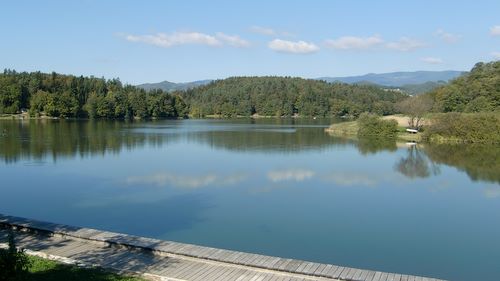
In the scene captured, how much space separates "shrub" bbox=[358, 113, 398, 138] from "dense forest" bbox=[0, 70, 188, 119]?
163 ft

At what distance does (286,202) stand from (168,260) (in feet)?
28.9

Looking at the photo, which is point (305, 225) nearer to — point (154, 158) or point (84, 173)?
point (84, 173)

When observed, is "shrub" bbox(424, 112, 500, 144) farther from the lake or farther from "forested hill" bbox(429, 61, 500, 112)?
the lake

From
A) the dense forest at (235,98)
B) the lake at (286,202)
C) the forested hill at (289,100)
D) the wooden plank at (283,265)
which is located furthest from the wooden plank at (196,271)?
the forested hill at (289,100)

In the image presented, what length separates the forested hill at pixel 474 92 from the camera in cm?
6028

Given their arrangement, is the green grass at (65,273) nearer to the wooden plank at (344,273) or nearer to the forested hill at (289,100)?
the wooden plank at (344,273)

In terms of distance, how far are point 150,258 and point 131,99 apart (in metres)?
86.7

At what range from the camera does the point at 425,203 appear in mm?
17484

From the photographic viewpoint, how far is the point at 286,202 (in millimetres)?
16906

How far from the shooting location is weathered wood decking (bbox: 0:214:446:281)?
25.6ft

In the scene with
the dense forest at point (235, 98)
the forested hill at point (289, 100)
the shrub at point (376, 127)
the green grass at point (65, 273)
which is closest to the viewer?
the green grass at point (65, 273)

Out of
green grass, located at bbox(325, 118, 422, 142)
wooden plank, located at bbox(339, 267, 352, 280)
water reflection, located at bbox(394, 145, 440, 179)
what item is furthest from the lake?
green grass, located at bbox(325, 118, 422, 142)

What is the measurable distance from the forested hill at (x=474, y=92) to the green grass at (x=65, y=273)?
60444mm

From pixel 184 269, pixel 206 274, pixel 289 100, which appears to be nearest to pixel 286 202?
pixel 184 269
